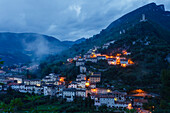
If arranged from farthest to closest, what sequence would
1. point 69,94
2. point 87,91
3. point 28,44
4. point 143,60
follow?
point 28,44, point 143,60, point 87,91, point 69,94

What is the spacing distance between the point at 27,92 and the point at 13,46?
5628 inches

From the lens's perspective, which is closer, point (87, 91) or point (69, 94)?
Result: point (69, 94)

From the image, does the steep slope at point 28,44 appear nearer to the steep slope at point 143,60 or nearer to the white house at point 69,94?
the steep slope at point 143,60

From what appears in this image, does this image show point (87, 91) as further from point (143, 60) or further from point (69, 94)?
point (143, 60)

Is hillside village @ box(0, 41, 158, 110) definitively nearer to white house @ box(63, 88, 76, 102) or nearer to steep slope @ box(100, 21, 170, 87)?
white house @ box(63, 88, 76, 102)

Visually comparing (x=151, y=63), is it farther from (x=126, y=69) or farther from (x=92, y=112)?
(x=92, y=112)

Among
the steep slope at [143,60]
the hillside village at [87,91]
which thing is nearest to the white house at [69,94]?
the hillside village at [87,91]

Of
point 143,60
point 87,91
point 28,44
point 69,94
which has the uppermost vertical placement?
point 28,44

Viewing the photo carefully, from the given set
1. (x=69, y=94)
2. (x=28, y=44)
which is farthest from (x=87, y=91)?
(x=28, y=44)

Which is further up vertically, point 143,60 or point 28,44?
point 28,44

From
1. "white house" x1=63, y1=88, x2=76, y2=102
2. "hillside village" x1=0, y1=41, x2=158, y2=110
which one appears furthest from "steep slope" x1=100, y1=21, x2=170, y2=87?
"white house" x1=63, y1=88, x2=76, y2=102

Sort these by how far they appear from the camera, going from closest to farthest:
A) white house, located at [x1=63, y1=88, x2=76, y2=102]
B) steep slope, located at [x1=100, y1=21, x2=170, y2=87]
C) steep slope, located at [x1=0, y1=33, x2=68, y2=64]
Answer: white house, located at [x1=63, y1=88, x2=76, y2=102] → steep slope, located at [x1=100, y1=21, x2=170, y2=87] → steep slope, located at [x1=0, y1=33, x2=68, y2=64]

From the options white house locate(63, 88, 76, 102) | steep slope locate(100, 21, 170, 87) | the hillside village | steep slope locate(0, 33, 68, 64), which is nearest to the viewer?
the hillside village

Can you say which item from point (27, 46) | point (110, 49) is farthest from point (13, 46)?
point (110, 49)
